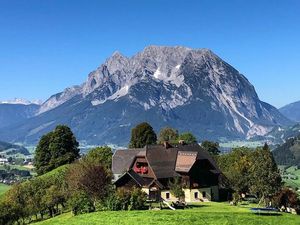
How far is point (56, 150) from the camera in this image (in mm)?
130625

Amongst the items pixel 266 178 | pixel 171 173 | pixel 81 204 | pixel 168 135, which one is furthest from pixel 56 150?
pixel 266 178

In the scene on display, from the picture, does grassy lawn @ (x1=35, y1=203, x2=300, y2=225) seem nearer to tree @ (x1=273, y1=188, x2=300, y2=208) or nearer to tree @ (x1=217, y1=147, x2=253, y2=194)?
tree @ (x1=273, y1=188, x2=300, y2=208)

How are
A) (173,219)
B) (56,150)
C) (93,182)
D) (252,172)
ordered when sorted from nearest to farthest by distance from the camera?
(173,219), (93,182), (252,172), (56,150)

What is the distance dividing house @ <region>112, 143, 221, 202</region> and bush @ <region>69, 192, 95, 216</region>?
12707 millimetres

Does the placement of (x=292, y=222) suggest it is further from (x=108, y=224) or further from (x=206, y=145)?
(x=206, y=145)

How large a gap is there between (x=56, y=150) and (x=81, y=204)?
213 ft

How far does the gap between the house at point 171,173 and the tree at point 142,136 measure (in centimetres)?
3250

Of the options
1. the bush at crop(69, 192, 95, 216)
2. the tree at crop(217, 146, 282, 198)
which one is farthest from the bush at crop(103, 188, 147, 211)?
the tree at crop(217, 146, 282, 198)

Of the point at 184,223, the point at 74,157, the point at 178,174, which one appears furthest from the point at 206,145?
the point at 184,223

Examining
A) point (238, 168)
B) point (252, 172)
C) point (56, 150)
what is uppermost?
point (56, 150)

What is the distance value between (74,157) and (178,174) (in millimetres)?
50399

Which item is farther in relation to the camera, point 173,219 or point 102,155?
point 102,155

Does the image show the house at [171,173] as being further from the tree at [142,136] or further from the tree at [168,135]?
the tree at [168,135]

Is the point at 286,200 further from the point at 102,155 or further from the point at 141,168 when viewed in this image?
the point at 102,155
